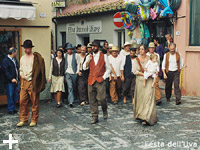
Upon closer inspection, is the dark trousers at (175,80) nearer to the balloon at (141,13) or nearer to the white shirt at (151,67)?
the white shirt at (151,67)

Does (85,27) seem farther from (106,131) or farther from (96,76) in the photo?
(106,131)

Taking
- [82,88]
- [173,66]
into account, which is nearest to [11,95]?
[82,88]

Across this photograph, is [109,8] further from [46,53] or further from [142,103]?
[142,103]

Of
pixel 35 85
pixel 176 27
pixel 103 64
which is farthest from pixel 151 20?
pixel 35 85

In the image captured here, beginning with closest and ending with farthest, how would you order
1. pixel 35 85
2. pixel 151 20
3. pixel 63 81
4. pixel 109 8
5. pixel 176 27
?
pixel 35 85
pixel 63 81
pixel 176 27
pixel 151 20
pixel 109 8

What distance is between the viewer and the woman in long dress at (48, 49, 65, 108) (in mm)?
10125

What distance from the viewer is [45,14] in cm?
1087

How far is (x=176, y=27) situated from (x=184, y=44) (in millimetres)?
749

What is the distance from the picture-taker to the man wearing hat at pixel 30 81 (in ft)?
25.1

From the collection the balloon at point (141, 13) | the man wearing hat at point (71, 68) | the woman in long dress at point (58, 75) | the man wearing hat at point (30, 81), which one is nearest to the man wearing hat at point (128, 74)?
the man wearing hat at point (71, 68)

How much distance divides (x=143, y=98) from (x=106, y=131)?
4.05 feet

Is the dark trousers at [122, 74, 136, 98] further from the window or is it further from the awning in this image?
the awning

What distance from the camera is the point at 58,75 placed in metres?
10.2

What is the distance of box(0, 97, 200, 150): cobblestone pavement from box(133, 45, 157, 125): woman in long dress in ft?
0.64
